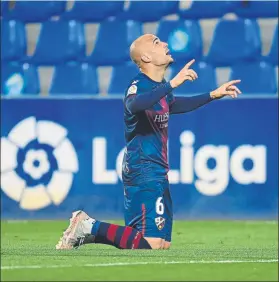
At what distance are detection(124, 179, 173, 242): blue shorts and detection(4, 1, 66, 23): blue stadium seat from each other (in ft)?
17.1

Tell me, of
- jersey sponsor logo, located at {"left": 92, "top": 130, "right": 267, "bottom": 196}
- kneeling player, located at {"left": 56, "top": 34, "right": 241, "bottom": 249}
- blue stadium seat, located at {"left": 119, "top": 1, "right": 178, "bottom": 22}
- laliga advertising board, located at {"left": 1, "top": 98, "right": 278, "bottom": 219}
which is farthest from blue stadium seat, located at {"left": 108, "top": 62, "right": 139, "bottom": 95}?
kneeling player, located at {"left": 56, "top": 34, "right": 241, "bottom": 249}

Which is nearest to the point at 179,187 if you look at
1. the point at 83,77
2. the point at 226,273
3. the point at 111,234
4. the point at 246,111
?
the point at 246,111

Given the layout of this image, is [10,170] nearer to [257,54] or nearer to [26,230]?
[26,230]

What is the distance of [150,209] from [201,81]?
499 centimetres

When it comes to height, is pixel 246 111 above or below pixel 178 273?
above

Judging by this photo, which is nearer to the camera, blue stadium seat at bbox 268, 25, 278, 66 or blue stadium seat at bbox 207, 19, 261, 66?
blue stadium seat at bbox 268, 25, 278, 66

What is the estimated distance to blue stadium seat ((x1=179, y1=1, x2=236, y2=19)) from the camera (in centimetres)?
1220

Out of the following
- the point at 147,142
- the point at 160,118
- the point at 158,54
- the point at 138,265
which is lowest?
the point at 138,265

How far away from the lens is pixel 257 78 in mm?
12039

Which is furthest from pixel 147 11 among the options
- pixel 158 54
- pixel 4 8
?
pixel 158 54

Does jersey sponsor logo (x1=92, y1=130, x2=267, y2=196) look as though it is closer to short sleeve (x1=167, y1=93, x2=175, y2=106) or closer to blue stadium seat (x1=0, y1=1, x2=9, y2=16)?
blue stadium seat (x1=0, y1=1, x2=9, y2=16)

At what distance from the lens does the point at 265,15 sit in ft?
39.9

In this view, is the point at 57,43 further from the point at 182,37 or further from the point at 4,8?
the point at 182,37

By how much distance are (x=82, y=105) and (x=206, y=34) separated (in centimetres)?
185
